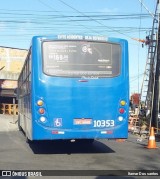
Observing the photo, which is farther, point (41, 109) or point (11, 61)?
point (11, 61)

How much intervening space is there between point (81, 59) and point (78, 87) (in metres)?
0.82

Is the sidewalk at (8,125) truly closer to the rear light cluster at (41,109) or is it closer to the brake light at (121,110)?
the rear light cluster at (41,109)

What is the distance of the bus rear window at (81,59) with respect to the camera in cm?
1186

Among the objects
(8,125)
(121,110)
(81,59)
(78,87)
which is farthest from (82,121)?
(8,125)

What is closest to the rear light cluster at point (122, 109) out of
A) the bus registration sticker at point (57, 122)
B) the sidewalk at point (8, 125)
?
the bus registration sticker at point (57, 122)

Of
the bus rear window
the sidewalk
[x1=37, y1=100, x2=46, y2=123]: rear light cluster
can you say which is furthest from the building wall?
[x1=37, y1=100, x2=46, y2=123]: rear light cluster

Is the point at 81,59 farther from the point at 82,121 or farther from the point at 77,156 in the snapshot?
the point at 77,156

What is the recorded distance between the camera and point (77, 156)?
12195 millimetres

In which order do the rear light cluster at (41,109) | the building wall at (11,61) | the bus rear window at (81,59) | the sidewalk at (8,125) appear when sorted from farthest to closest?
the building wall at (11,61)
the sidewalk at (8,125)
the bus rear window at (81,59)
the rear light cluster at (41,109)

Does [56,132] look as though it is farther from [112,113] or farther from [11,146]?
[11,146]

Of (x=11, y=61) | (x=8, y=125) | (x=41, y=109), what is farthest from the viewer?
(x=11, y=61)

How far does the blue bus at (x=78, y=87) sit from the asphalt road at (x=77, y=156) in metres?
0.69

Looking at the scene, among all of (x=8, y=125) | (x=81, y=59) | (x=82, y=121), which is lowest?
(x=8, y=125)

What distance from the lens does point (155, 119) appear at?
2070 centimetres
